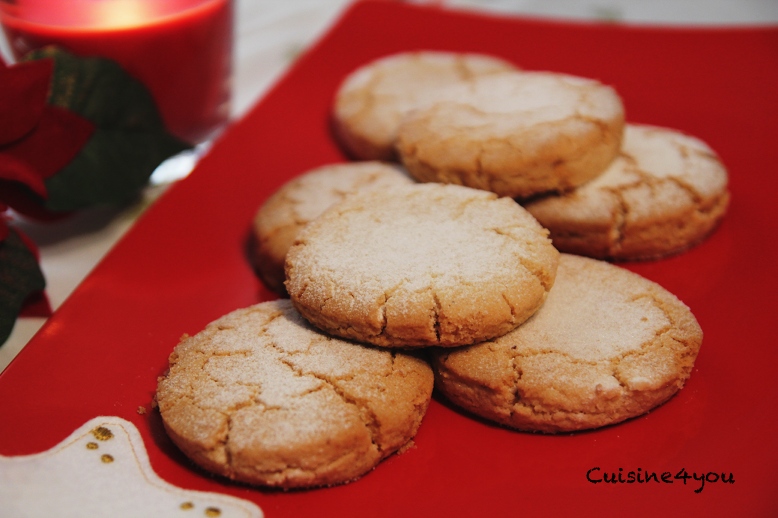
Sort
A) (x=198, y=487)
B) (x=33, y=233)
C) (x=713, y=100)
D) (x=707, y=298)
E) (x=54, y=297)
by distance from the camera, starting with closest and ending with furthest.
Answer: (x=198, y=487) → (x=707, y=298) → (x=54, y=297) → (x=33, y=233) → (x=713, y=100)

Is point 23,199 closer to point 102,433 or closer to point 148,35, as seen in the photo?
point 148,35

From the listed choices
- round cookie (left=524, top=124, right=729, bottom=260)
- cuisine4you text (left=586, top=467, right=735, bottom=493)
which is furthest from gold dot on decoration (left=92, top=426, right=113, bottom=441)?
round cookie (left=524, top=124, right=729, bottom=260)

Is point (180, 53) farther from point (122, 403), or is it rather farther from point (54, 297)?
point (122, 403)

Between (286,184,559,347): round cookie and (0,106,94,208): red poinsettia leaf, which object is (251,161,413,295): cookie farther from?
(0,106,94,208): red poinsettia leaf

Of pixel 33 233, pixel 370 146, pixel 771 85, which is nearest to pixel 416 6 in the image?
pixel 370 146

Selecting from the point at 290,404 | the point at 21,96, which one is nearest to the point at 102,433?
the point at 290,404

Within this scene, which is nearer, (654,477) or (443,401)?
(654,477)
